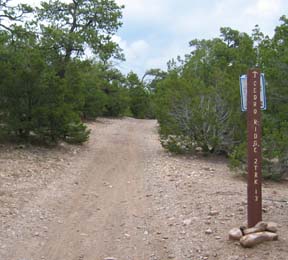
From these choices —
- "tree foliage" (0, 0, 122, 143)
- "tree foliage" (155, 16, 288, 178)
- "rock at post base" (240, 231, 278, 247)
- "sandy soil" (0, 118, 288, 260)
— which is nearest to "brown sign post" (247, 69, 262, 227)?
"rock at post base" (240, 231, 278, 247)

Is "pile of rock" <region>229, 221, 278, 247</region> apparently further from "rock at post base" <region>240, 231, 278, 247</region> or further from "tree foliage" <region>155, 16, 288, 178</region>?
"tree foliage" <region>155, 16, 288, 178</region>

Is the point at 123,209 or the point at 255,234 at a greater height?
the point at 255,234

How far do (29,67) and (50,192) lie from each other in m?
6.13

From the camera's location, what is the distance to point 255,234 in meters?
6.53

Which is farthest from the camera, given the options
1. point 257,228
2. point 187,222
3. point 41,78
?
point 41,78

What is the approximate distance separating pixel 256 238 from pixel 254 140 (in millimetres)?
1336

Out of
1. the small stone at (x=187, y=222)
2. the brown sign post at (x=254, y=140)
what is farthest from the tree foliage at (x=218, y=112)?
the brown sign post at (x=254, y=140)

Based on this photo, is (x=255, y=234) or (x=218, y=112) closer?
(x=255, y=234)

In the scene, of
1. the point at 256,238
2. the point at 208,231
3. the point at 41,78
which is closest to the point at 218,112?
the point at 41,78

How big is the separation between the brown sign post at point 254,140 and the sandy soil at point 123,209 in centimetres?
54

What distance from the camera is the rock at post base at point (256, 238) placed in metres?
6.38

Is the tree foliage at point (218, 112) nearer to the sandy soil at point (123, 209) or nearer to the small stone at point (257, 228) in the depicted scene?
the sandy soil at point (123, 209)

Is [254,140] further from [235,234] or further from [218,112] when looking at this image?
[218,112]

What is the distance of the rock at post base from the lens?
20.9 ft
